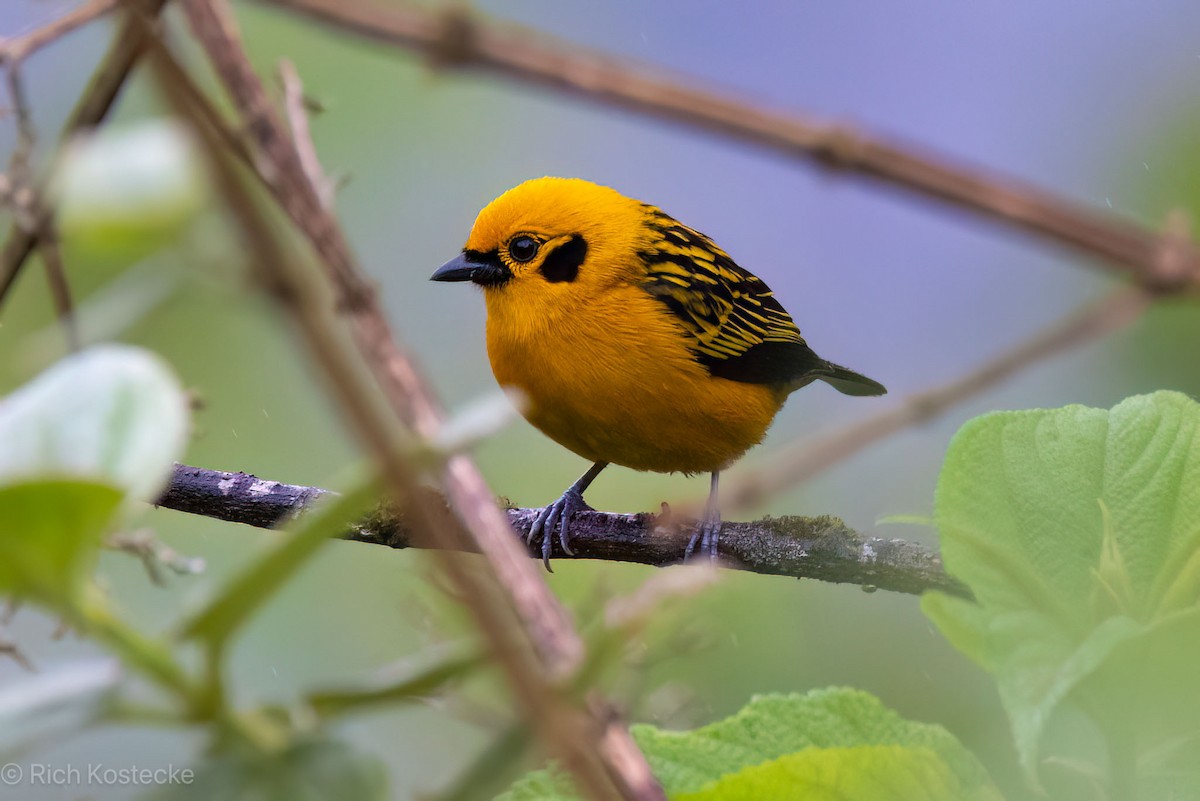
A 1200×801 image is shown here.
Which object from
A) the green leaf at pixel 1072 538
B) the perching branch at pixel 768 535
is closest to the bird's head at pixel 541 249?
the perching branch at pixel 768 535

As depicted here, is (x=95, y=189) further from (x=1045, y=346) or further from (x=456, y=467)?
(x=1045, y=346)

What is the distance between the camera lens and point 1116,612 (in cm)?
96

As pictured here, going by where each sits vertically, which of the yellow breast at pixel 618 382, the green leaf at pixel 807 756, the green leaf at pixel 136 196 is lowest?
the yellow breast at pixel 618 382

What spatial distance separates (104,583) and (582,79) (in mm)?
389

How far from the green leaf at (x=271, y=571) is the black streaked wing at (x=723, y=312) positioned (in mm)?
3798

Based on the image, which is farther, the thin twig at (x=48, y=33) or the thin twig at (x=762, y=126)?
the thin twig at (x=48, y=33)

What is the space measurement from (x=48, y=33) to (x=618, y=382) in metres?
2.65

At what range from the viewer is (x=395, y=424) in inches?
24.6

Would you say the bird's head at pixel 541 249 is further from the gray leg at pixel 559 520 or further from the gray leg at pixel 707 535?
the gray leg at pixel 707 535

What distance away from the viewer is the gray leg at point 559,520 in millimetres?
3605

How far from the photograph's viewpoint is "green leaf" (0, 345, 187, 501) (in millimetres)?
636

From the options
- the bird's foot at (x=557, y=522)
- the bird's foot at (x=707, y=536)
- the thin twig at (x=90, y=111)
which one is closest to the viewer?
the thin twig at (x=90, y=111)

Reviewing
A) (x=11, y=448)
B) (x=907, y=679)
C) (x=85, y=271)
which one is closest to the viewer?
(x=11, y=448)

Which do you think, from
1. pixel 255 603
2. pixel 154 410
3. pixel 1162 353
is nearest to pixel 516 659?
pixel 255 603
